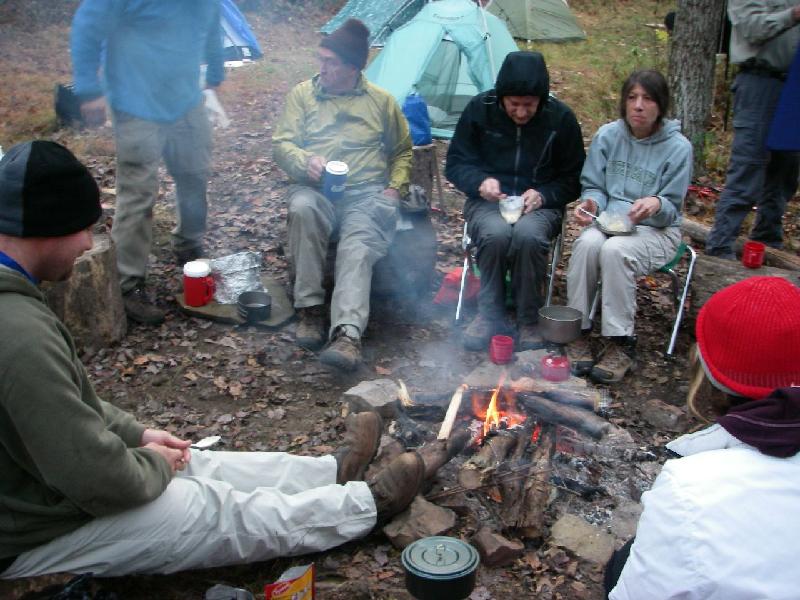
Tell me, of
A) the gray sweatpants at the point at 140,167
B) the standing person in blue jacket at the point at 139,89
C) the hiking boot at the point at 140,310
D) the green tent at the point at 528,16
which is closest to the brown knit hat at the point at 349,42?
the standing person in blue jacket at the point at 139,89

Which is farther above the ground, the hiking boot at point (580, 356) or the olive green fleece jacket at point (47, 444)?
the olive green fleece jacket at point (47, 444)

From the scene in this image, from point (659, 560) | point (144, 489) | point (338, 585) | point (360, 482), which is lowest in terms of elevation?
point (338, 585)

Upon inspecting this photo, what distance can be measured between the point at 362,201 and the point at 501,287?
1.18 metres

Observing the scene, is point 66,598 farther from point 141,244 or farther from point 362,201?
point 362,201

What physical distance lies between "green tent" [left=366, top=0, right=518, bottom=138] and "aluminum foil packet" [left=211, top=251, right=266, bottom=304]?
4.13 meters

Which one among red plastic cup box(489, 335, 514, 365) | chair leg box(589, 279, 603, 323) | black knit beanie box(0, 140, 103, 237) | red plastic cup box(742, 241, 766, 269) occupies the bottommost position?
red plastic cup box(489, 335, 514, 365)

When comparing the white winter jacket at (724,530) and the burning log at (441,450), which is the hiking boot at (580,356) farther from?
the white winter jacket at (724,530)

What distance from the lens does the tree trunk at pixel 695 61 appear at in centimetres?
702

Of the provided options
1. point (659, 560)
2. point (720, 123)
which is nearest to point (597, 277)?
point (659, 560)

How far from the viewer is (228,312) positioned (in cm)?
539

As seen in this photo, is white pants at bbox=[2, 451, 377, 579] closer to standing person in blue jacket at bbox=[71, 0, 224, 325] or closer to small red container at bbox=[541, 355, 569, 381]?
small red container at bbox=[541, 355, 569, 381]

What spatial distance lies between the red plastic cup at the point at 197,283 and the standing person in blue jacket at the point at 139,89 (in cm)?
24

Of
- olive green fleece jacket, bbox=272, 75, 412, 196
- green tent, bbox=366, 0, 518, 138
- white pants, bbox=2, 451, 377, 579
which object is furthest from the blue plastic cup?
green tent, bbox=366, 0, 518, 138

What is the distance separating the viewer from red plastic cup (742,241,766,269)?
17.6 ft
